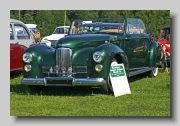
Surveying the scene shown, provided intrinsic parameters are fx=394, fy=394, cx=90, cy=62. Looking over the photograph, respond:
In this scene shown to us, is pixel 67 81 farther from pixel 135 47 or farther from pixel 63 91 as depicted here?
pixel 135 47

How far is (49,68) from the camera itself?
24.2 feet

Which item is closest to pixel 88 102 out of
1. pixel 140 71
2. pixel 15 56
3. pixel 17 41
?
pixel 140 71

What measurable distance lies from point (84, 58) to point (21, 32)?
3.94m

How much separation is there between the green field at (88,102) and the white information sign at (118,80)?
0.13 metres

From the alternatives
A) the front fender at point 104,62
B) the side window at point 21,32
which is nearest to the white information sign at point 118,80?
the front fender at point 104,62

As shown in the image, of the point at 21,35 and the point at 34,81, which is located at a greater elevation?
the point at 21,35

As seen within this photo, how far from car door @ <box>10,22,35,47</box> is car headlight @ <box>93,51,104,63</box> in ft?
11.7

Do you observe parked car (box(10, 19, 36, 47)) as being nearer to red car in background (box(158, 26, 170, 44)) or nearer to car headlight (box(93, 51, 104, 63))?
car headlight (box(93, 51, 104, 63))

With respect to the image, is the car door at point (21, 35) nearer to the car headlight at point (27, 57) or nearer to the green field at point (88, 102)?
the green field at point (88, 102)

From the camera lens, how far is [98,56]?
277 inches

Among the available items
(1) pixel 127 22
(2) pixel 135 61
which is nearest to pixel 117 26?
(1) pixel 127 22

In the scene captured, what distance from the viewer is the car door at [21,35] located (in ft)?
33.5

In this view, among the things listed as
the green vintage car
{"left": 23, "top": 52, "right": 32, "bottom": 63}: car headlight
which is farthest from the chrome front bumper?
{"left": 23, "top": 52, "right": 32, "bottom": 63}: car headlight

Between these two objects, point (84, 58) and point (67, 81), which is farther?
point (84, 58)
